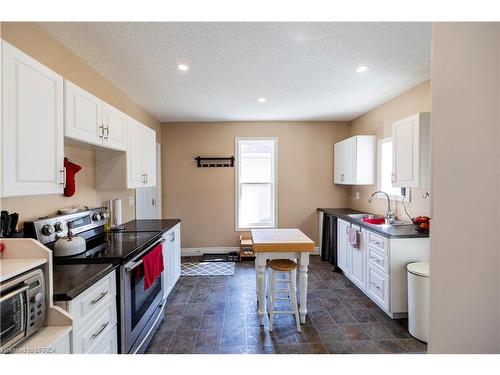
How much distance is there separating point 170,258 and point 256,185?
7.55 feet

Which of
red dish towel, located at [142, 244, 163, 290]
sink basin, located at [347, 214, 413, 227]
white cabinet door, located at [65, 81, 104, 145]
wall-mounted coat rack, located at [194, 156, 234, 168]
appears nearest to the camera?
→ white cabinet door, located at [65, 81, 104, 145]

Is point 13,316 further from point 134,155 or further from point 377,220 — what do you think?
point 377,220

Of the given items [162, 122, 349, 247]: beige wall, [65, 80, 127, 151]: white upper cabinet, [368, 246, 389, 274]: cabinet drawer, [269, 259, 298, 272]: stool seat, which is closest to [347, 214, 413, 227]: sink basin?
[368, 246, 389, 274]: cabinet drawer

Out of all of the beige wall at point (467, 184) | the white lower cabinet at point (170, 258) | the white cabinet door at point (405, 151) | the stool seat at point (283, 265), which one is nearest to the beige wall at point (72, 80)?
the white lower cabinet at point (170, 258)

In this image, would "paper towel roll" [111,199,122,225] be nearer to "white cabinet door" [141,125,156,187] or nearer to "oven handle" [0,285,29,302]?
"white cabinet door" [141,125,156,187]

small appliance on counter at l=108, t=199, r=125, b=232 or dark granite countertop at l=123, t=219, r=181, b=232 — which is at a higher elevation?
small appliance on counter at l=108, t=199, r=125, b=232

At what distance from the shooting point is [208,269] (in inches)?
152

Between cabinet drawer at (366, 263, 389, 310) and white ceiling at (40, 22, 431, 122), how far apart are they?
7.19 ft

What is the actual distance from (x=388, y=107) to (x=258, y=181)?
2.48 metres

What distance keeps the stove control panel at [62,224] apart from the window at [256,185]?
260 centimetres

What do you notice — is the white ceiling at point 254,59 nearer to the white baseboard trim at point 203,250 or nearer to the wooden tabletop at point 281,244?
the wooden tabletop at point 281,244

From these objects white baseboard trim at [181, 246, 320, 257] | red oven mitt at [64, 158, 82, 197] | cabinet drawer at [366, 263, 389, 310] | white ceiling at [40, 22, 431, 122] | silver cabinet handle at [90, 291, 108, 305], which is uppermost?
white ceiling at [40, 22, 431, 122]

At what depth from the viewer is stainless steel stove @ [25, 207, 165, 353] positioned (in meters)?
1.59

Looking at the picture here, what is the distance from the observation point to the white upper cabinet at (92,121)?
1.55 m
